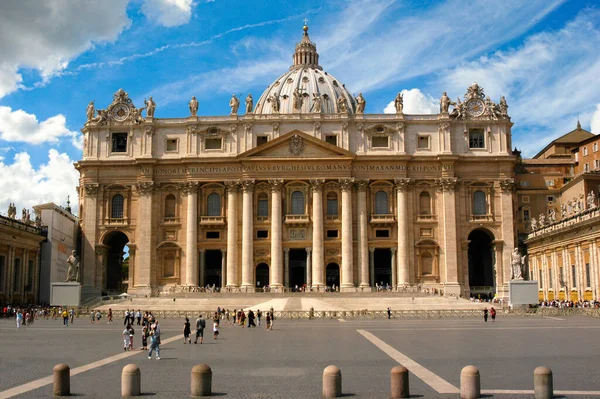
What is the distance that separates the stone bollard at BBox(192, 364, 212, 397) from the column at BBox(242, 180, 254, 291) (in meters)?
62.2

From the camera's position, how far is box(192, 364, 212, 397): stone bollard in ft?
55.9

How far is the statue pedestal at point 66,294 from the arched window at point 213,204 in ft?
69.1

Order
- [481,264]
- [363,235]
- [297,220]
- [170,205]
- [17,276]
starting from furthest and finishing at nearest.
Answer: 1. [481,264]
2. [170,205]
3. [297,220]
4. [363,235]
5. [17,276]

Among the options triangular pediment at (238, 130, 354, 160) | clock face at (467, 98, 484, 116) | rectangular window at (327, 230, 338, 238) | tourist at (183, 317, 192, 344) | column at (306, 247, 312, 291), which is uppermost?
clock face at (467, 98, 484, 116)

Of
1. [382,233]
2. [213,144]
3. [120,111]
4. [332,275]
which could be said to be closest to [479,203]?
[382,233]

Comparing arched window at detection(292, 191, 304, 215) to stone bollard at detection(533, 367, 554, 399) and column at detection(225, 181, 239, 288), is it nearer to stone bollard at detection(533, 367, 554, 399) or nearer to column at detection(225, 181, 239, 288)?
column at detection(225, 181, 239, 288)

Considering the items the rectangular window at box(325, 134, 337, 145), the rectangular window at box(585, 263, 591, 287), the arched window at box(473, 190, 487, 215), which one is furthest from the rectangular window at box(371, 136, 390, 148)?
the rectangular window at box(585, 263, 591, 287)

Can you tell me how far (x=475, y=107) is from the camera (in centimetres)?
8394

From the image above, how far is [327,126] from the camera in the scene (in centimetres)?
8231

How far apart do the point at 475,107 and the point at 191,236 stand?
3466 centimetres

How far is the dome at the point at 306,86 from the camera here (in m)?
120

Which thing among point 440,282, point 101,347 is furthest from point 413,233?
point 101,347

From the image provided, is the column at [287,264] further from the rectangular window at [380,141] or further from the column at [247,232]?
the rectangular window at [380,141]

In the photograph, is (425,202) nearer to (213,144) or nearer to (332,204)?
(332,204)
